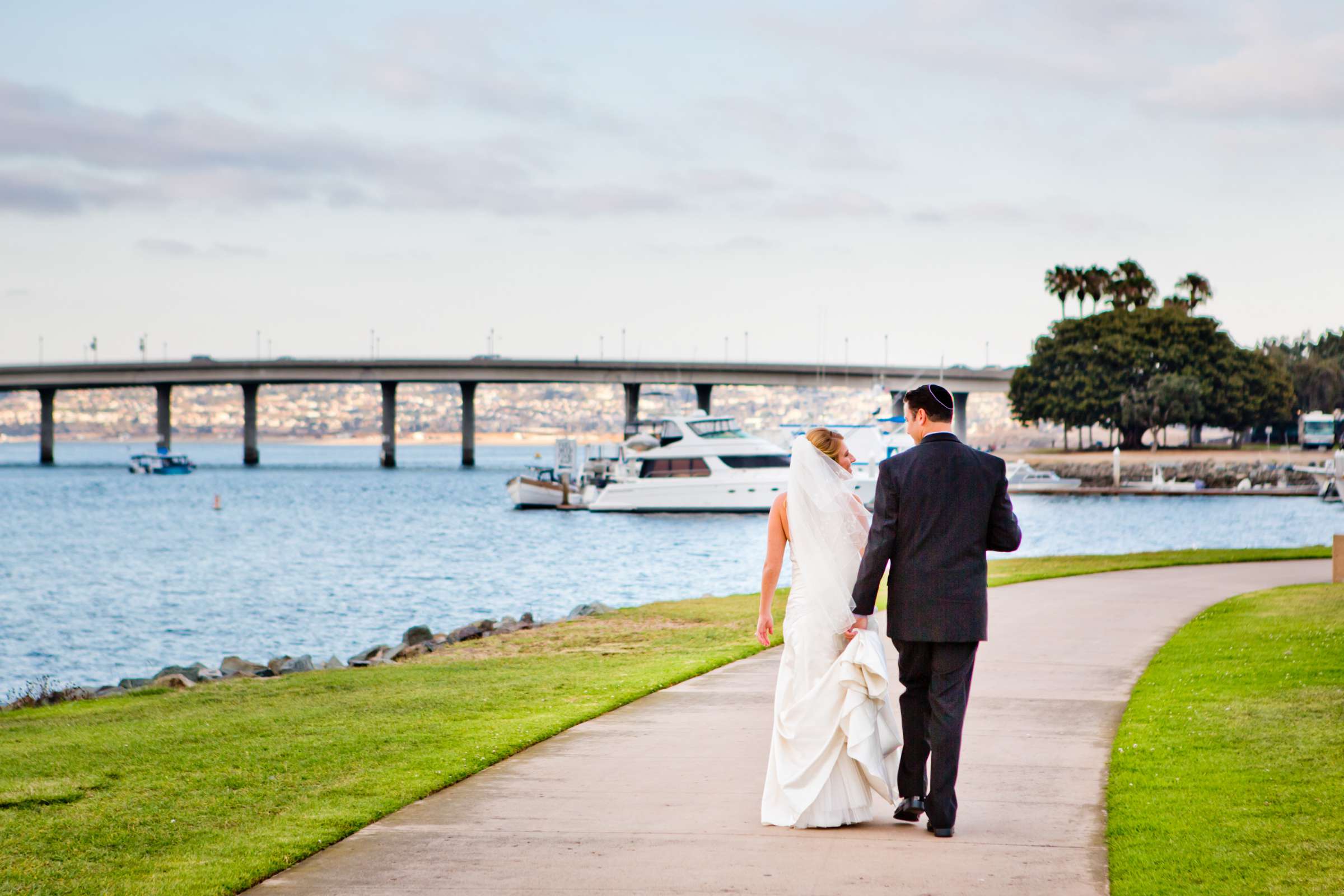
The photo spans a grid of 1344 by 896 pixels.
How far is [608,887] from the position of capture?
5.65 m

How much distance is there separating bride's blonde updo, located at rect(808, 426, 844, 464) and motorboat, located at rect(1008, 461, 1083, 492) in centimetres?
8342

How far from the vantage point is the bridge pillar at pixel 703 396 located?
402 feet

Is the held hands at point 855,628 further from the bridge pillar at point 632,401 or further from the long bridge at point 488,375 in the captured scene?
the bridge pillar at point 632,401

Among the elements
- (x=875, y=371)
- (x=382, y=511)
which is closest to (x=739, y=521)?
(x=382, y=511)

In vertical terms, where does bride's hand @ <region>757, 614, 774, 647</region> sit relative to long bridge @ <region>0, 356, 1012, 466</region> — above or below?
below

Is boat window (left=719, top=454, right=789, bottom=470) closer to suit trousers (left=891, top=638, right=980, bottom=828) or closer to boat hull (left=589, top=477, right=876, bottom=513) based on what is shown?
boat hull (left=589, top=477, right=876, bottom=513)

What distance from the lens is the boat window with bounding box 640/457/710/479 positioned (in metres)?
64.8

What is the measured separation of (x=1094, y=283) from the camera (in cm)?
12581

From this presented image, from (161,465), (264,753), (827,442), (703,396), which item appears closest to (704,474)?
(264,753)

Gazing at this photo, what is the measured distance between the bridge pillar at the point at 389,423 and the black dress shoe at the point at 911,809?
122 metres

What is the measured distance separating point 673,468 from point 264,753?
5638cm

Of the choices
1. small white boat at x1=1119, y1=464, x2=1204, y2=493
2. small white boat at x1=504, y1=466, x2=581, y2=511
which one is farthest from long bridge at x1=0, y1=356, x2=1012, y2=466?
small white boat at x1=504, y1=466, x2=581, y2=511

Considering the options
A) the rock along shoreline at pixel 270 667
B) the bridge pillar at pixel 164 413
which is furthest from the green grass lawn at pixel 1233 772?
the bridge pillar at pixel 164 413

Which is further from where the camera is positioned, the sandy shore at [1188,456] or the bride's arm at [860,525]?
the sandy shore at [1188,456]
